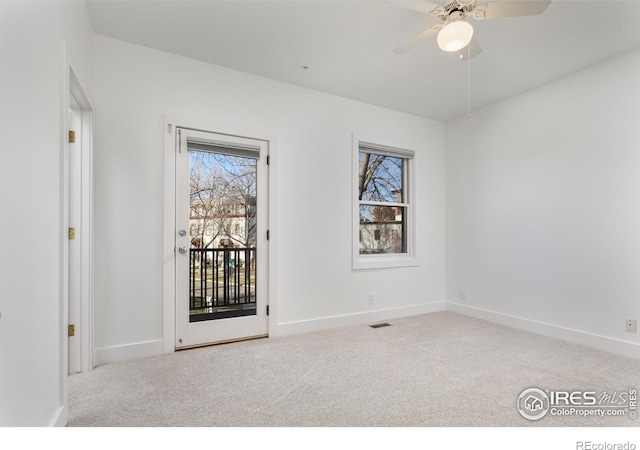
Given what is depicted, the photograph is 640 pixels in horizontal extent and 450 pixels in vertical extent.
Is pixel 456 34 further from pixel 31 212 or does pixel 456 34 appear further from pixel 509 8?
pixel 31 212

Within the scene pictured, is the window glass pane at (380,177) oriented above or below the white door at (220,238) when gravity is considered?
above

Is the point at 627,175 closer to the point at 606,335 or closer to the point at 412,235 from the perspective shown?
the point at 606,335

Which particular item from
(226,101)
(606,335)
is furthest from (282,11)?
(606,335)

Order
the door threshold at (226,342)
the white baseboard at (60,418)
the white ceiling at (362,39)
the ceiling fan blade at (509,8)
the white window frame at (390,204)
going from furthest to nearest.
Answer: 1. the white window frame at (390,204)
2. the door threshold at (226,342)
3. the white ceiling at (362,39)
4. the ceiling fan blade at (509,8)
5. the white baseboard at (60,418)

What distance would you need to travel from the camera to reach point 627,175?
2.79 m

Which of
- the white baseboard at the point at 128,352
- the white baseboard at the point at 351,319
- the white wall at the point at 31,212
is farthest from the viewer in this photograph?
the white baseboard at the point at 351,319

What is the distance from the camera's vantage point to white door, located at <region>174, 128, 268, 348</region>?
2.91 metres

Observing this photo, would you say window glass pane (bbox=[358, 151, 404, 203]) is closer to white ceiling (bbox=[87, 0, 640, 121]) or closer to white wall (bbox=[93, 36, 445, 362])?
white wall (bbox=[93, 36, 445, 362])

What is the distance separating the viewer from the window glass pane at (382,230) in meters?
4.07

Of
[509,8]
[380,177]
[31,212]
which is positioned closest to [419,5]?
[509,8]

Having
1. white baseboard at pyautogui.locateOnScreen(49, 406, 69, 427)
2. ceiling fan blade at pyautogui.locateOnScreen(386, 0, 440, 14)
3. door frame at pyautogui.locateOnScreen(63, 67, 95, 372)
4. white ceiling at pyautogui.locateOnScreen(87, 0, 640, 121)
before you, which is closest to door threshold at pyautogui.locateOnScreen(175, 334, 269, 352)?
door frame at pyautogui.locateOnScreen(63, 67, 95, 372)

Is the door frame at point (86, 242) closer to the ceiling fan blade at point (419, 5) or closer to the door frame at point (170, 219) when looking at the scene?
the door frame at point (170, 219)

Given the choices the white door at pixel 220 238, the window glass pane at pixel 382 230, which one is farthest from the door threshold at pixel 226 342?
the window glass pane at pixel 382 230

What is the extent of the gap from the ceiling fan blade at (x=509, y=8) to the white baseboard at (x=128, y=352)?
3377 millimetres
